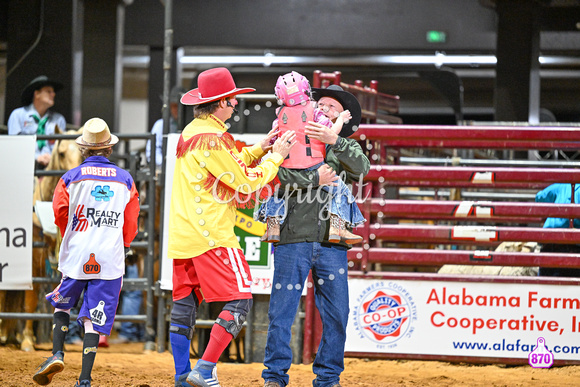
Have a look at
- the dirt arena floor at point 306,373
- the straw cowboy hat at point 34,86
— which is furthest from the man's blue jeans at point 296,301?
the straw cowboy hat at point 34,86

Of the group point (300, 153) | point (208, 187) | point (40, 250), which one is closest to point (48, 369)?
point (208, 187)

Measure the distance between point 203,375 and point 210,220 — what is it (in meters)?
0.85

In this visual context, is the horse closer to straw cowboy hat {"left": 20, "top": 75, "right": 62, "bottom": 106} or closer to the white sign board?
the white sign board

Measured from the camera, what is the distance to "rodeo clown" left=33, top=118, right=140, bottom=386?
174 inches

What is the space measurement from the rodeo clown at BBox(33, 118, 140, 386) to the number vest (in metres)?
1.11

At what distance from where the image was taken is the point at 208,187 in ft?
13.4

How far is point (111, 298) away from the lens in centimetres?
448

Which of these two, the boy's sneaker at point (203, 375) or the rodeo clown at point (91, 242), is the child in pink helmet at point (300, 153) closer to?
the boy's sneaker at point (203, 375)

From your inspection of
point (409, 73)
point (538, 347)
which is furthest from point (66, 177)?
point (409, 73)

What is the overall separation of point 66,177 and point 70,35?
324 inches

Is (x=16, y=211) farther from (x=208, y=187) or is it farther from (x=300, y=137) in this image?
(x=300, y=137)

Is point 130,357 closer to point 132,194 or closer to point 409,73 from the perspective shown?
point 132,194

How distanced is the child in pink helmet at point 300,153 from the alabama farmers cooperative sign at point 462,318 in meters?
1.44

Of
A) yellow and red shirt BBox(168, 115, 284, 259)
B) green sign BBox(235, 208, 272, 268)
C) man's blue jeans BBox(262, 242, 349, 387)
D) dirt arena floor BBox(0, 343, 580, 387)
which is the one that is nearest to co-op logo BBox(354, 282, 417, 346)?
dirt arena floor BBox(0, 343, 580, 387)
